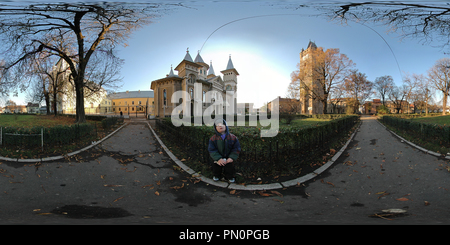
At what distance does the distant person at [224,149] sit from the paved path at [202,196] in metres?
0.43

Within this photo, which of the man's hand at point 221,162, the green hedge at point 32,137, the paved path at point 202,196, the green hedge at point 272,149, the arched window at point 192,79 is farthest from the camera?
the arched window at point 192,79

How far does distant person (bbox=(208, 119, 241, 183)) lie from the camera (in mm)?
3354

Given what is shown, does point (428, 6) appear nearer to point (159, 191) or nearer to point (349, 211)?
point (349, 211)

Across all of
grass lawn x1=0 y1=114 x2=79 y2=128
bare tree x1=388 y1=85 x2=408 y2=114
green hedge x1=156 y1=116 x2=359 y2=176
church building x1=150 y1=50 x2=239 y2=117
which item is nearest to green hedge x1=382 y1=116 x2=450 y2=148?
bare tree x1=388 y1=85 x2=408 y2=114

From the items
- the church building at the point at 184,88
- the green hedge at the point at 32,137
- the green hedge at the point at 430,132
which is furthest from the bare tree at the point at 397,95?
the church building at the point at 184,88

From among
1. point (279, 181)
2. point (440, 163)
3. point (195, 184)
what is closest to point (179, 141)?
point (195, 184)

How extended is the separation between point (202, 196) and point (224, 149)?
986mm

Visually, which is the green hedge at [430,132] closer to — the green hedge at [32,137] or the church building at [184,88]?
the green hedge at [32,137]

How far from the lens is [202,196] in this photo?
2.91 metres

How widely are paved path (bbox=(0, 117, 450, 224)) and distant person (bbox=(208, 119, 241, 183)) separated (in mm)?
426

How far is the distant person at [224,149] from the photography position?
11.0ft

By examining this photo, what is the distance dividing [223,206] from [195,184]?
1.04 metres

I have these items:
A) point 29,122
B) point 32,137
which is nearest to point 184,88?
point 29,122

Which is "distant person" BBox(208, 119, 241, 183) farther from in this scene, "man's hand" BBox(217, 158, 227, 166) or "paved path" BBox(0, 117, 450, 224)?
"paved path" BBox(0, 117, 450, 224)
